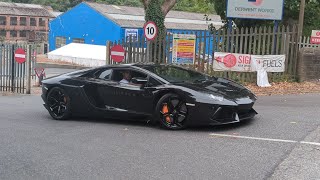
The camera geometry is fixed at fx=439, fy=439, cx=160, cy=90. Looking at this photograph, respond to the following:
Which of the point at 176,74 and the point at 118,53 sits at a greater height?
the point at 118,53

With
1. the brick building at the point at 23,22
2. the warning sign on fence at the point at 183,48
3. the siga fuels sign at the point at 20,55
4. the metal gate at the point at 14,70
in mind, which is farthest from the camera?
the brick building at the point at 23,22

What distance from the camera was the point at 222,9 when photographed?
1900cm

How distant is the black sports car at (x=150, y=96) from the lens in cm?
773

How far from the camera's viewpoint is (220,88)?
8148 millimetres

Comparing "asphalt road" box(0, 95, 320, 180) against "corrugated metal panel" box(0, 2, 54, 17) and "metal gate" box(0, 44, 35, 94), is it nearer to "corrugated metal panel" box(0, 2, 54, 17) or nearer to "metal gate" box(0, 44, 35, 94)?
"metal gate" box(0, 44, 35, 94)

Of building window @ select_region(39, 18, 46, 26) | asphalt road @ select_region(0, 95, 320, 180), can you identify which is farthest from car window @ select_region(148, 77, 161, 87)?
building window @ select_region(39, 18, 46, 26)

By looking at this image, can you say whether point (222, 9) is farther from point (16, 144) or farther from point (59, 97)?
point (16, 144)

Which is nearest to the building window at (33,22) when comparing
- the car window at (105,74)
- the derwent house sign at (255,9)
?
the derwent house sign at (255,9)

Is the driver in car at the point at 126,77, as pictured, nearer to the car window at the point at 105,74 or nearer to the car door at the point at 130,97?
the car door at the point at 130,97

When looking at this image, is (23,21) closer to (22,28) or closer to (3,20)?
(22,28)

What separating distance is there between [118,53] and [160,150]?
10.2m

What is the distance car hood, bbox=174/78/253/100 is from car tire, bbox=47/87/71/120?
9.08 feet

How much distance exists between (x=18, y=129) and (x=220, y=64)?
805cm

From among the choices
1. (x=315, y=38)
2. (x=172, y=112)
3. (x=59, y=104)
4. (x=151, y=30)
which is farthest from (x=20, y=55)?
(x=172, y=112)
